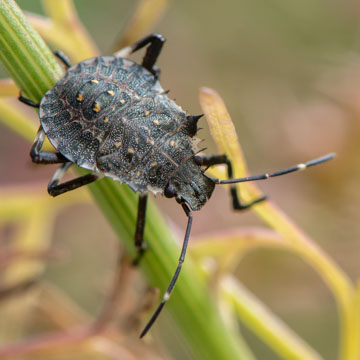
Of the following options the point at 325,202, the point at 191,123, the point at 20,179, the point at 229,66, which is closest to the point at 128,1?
the point at 229,66

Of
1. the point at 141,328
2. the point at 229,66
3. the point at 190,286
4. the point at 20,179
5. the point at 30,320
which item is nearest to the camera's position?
the point at 190,286

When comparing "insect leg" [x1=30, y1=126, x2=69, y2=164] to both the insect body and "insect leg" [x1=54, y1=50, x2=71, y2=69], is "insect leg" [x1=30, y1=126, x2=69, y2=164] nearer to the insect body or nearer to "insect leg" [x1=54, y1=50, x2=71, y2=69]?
the insect body

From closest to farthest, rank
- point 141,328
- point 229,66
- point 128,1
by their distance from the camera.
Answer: point 141,328, point 229,66, point 128,1

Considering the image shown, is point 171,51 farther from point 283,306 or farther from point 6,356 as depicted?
point 6,356

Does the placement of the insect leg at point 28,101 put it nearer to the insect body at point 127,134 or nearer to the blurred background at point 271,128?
the insect body at point 127,134

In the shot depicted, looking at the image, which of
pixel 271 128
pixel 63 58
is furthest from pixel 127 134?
pixel 271 128

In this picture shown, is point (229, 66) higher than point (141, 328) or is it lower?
lower

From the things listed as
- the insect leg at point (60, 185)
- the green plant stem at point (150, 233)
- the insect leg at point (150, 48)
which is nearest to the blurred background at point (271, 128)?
the insect leg at point (60, 185)
